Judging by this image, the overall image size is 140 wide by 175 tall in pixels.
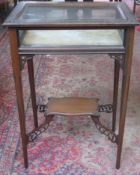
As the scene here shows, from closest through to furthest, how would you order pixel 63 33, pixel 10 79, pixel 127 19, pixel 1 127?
pixel 127 19 → pixel 63 33 → pixel 1 127 → pixel 10 79

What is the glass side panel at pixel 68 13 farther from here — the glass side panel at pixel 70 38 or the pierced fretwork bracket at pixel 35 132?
the pierced fretwork bracket at pixel 35 132

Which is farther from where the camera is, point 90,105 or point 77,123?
point 77,123

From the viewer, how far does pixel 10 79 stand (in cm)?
250

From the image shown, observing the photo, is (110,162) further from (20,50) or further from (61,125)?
(20,50)

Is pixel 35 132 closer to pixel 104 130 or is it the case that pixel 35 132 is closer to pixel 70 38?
pixel 104 130

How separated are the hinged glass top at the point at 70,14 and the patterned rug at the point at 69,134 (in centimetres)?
77

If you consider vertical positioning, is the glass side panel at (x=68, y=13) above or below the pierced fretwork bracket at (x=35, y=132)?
above

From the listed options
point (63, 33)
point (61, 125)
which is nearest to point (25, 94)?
point (61, 125)

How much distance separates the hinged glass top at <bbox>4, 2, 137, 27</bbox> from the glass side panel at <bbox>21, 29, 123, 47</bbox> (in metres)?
0.09

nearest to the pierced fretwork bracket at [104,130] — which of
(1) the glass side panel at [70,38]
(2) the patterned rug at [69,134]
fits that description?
(2) the patterned rug at [69,134]

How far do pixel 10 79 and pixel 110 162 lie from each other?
1274mm

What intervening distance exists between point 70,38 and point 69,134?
73cm

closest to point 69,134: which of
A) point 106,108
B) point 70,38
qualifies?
point 106,108

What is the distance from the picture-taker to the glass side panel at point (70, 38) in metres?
1.22
